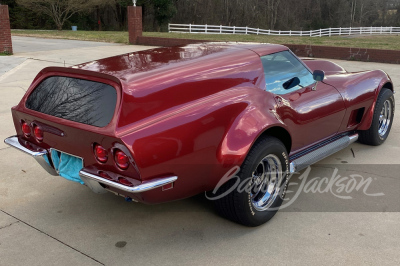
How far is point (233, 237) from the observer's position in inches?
129

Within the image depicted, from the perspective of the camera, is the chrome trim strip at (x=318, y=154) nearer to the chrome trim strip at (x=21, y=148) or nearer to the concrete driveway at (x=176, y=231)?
the concrete driveway at (x=176, y=231)

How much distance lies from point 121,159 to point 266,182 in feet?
4.44

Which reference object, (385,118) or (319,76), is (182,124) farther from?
(385,118)

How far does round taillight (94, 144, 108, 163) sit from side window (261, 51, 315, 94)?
1573 millimetres

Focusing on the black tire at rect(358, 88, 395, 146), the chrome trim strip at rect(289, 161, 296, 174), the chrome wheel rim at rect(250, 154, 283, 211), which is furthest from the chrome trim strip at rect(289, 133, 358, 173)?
the black tire at rect(358, 88, 395, 146)

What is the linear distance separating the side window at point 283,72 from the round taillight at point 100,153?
5.16 feet

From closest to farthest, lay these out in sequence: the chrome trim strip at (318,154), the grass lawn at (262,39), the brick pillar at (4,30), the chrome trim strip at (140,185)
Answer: the chrome trim strip at (140,185)
the chrome trim strip at (318,154)
the brick pillar at (4,30)
the grass lawn at (262,39)

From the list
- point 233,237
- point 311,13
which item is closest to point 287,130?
point 233,237

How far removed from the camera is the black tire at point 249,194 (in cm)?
317

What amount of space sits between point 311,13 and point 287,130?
68071 mm

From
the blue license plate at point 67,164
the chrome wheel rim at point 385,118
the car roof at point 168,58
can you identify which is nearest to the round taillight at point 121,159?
the blue license plate at point 67,164

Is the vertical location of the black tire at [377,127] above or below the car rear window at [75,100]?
below

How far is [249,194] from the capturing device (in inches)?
127

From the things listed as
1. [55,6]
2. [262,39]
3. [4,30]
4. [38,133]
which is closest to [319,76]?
[38,133]
